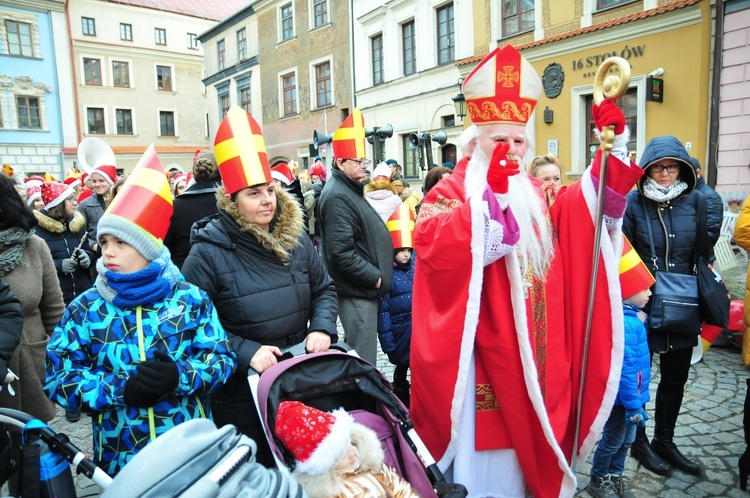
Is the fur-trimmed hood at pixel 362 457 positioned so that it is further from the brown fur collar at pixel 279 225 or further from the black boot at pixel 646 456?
the black boot at pixel 646 456

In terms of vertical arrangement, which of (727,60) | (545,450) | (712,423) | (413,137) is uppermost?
(727,60)

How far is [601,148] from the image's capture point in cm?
210

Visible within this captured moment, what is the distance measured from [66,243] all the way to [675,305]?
15.5 feet

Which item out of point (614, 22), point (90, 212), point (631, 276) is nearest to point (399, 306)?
point (631, 276)

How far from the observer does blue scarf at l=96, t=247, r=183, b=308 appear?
2.05m

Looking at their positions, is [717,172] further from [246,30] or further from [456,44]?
[246,30]

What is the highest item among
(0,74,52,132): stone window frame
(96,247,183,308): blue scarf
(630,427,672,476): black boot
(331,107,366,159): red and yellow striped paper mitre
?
(0,74,52,132): stone window frame

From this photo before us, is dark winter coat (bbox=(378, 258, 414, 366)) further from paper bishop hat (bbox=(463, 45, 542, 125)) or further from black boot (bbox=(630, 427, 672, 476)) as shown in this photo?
paper bishop hat (bbox=(463, 45, 542, 125))

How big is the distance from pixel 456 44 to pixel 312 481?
16.5m

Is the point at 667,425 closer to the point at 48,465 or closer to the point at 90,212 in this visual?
the point at 48,465

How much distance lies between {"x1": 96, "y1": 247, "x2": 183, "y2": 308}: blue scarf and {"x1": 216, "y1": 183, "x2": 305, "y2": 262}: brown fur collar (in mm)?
447

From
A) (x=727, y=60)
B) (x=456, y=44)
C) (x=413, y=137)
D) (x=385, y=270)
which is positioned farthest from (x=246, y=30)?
(x=385, y=270)

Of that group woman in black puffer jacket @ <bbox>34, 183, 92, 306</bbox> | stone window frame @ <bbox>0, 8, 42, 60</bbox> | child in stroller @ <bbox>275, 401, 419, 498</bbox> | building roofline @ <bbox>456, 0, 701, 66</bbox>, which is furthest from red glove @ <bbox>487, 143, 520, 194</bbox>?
stone window frame @ <bbox>0, 8, 42, 60</bbox>

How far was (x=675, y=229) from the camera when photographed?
126 inches
